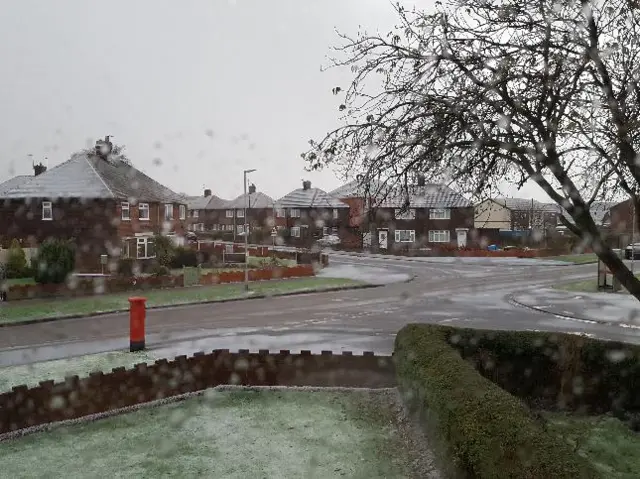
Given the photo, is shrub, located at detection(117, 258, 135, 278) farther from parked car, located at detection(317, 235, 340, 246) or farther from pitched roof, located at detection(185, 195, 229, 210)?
pitched roof, located at detection(185, 195, 229, 210)

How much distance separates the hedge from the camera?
4387mm

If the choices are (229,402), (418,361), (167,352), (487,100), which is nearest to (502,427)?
(418,361)

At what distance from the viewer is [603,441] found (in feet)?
25.2

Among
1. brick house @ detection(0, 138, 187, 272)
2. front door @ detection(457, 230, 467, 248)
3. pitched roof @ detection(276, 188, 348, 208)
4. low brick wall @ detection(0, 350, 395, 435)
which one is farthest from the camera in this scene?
pitched roof @ detection(276, 188, 348, 208)

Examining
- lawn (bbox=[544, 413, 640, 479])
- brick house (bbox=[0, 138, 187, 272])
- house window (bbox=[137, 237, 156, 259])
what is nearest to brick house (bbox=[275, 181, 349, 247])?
house window (bbox=[137, 237, 156, 259])

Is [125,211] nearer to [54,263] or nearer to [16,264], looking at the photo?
[16,264]

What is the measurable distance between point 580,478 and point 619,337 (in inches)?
534

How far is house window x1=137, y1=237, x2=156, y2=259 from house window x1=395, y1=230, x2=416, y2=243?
1256 inches

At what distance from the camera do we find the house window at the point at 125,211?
3403cm

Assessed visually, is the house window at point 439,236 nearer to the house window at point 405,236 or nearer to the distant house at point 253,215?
the house window at point 405,236

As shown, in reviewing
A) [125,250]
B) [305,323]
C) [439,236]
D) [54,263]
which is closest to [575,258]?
[439,236]

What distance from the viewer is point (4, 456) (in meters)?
7.22

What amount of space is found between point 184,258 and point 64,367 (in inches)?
969

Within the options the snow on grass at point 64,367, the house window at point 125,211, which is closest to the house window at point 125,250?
the house window at point 125,211
